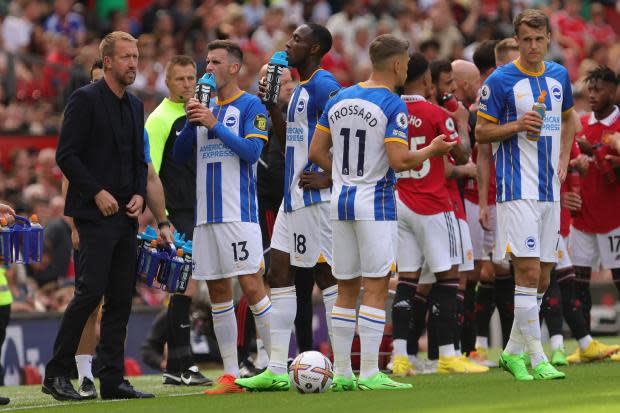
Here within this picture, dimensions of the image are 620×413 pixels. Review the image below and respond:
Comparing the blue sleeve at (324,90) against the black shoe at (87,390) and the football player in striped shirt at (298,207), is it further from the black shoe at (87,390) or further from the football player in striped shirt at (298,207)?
the black shoe at (87,390)

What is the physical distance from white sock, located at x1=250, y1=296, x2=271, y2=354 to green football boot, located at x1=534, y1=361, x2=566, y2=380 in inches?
81.2

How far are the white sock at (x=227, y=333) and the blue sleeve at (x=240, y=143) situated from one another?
3.73 ft

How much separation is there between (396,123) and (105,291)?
2.45 meters

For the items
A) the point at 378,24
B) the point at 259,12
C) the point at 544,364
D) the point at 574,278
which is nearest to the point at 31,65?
the point at 259,12

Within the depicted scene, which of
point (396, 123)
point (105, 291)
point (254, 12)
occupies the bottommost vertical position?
point (105, 291)

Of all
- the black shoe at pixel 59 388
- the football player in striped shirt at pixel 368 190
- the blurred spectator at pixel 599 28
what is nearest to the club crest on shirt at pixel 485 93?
the football player in striped shirt at pixel 368 190

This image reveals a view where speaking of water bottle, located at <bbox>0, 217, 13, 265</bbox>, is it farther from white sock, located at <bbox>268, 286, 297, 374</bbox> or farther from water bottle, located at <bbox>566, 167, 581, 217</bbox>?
water bottle, located at <bbox>566, 167, 581, 217</bbox>

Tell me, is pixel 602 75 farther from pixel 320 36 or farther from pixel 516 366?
pixel 516 366

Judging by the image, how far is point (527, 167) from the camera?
10.8 m

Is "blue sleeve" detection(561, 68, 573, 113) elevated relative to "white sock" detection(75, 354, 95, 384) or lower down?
elevated

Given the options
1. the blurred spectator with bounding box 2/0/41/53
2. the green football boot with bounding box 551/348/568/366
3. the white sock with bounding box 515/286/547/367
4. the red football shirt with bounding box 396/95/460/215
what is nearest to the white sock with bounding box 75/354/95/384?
the red football shirt with bounding box 396/95/460/215

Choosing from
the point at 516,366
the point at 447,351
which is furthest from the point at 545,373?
the point at 447,351

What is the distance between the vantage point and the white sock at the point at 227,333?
10.6 meters

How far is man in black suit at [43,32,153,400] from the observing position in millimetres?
10016
